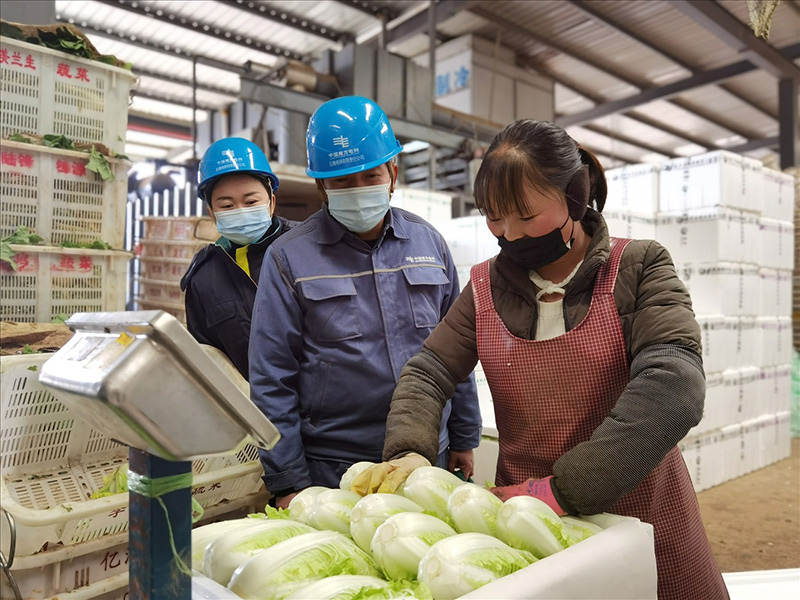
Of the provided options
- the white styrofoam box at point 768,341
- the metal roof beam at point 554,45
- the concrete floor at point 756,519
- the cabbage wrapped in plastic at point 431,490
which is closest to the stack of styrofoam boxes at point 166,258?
the cabbage wrapped in plastic at point 431,490

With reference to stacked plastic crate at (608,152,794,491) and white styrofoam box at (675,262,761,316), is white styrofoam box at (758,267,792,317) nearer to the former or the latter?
stacked plastic crate at (608,152,794,491)

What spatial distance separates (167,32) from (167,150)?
5518 mm

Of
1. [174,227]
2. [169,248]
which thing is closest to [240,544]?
[174,227]

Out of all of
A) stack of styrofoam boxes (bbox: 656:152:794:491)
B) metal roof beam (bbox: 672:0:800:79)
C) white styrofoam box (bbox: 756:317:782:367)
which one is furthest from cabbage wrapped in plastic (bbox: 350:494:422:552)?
metal roof beam (bbox: 672:0:800:79)

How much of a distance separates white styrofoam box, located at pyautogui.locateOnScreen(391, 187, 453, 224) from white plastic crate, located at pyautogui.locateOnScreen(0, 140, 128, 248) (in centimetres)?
299

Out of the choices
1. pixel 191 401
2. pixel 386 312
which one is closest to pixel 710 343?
pixel 386 312

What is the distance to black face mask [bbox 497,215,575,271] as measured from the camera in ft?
5.19

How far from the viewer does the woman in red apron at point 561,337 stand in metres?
1.49

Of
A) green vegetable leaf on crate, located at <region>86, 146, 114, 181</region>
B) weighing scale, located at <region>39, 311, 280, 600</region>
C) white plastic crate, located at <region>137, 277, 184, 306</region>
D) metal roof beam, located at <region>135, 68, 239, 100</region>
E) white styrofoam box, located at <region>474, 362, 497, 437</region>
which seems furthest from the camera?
metal roof beam, located at <region>135, 68, 239, 100</region>

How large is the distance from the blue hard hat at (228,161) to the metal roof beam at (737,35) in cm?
621

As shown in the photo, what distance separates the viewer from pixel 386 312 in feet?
7.02

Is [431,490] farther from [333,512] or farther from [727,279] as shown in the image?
[727,279]

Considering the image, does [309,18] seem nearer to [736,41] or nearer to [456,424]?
[736,41]

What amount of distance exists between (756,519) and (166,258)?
17.7 ft
